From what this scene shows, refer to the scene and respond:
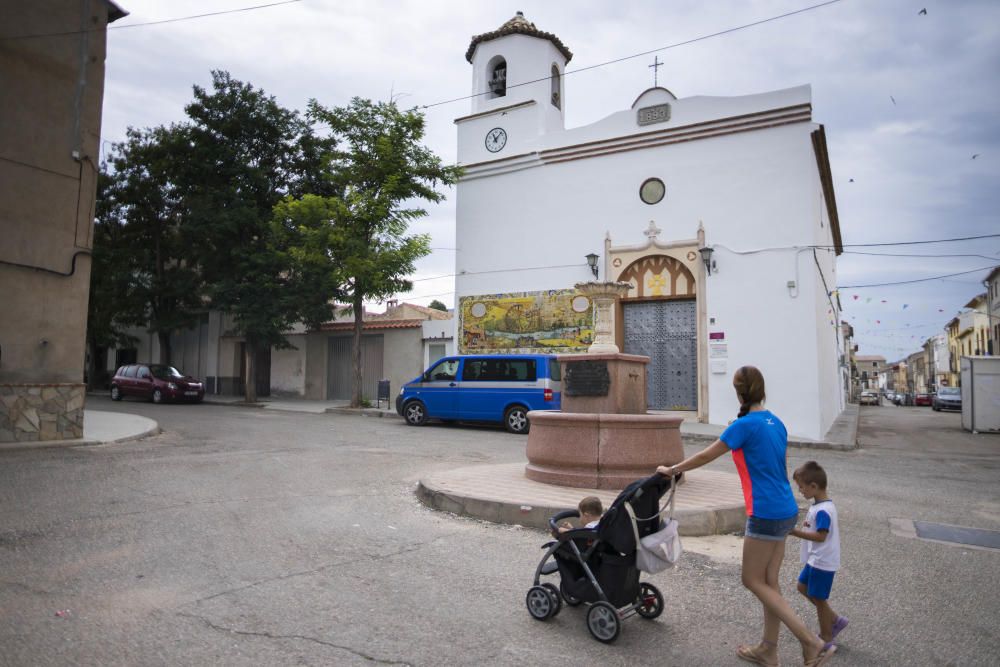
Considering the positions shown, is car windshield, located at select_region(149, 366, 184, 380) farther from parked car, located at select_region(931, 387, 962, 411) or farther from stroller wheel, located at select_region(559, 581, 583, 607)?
parked car, located at select_region(931, 387, 962, 411)

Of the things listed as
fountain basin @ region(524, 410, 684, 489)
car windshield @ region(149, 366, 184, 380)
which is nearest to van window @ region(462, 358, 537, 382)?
fountain basin @ region(524, 410, 684, 489)

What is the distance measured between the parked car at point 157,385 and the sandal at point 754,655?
Result: 24016 mm

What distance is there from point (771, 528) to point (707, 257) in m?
14.9

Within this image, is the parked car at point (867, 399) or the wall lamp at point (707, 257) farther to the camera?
the parked car at point (867, 399)

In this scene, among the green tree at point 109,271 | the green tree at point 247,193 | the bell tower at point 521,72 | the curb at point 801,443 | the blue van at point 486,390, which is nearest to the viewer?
the curb at point 801,443

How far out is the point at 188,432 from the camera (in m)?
13.6

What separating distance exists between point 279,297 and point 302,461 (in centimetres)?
1490

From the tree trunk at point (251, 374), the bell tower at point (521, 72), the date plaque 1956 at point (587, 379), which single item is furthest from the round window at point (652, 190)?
the tree trunk at point (251, 374)

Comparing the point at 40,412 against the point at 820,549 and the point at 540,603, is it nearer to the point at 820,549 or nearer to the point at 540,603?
the point at 540,603

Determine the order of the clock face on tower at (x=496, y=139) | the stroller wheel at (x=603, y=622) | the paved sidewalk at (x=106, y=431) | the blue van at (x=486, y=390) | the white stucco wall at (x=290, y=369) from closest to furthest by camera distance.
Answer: the stroller wheel at (x=603, y=622)
the paved sidewalk at (x=106, y=431)
the blue van at (x=486, y=390)
the clock face on tower at (x=496, y=139)
the white stucco wall at (x=290, y=369)

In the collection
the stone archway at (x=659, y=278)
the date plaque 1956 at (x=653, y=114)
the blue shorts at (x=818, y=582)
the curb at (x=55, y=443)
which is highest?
the date plaque 1956 at (x=653, y=114)

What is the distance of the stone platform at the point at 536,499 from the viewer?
6.19 meters

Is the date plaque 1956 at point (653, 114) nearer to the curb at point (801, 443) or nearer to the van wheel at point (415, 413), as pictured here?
the curb at point (801, 443)

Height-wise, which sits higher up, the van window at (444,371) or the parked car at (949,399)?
the van window at (444,371)
